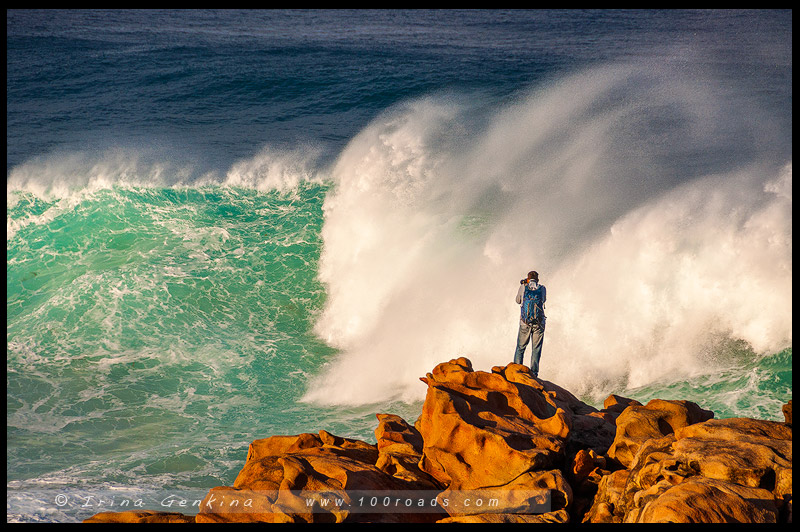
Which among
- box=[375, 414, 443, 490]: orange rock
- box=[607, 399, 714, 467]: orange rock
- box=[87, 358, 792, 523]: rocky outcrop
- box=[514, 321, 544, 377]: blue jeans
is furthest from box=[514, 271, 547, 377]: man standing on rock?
box=[375, 414, 443, 490]: orange rock

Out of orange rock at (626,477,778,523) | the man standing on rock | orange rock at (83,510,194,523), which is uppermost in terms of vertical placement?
the man standing on rock

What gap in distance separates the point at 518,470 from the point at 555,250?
923 centimetres

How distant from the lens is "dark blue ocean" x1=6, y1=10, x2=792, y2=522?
11.0m

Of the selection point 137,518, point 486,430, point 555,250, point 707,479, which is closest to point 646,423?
point 707,479

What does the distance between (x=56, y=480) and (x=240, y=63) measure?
27243 millimetres

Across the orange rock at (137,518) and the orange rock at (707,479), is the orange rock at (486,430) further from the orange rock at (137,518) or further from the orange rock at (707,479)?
the orange rock at (137,518)

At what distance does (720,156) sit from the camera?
73.0 ft

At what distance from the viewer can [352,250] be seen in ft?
54.4

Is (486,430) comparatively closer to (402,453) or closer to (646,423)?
(402,453)

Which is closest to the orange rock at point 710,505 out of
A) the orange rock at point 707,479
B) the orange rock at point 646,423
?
the orange rock at point 707,479

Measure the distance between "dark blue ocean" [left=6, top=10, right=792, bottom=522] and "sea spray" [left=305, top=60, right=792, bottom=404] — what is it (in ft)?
0.20

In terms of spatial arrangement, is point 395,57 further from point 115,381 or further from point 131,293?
point 115,381

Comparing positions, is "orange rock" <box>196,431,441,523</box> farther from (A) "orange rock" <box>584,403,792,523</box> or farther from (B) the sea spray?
(B) the sea spray
